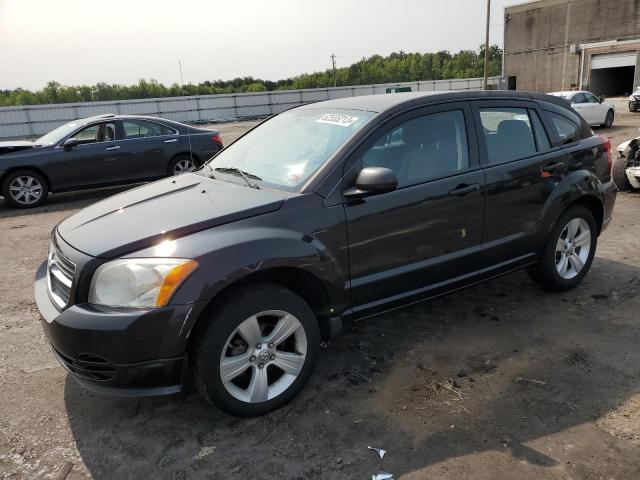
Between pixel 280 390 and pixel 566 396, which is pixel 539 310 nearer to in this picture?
pixel 566 396

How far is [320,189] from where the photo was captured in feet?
10.1

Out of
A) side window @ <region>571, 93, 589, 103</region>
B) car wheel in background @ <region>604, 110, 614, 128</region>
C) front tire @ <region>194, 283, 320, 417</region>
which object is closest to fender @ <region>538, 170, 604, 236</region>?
Result: front tire @ <region>194, 283, 320, 417</region>

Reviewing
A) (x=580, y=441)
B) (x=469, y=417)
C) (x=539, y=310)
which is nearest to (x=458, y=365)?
(x=469, y=417)

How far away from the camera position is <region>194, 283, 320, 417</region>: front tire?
2.71m

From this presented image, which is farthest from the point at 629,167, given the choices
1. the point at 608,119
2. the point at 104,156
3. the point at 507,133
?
the point at 608,119

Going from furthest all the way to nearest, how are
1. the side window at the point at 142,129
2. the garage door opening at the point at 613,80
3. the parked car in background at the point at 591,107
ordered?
the garage door opening at the point at 613,80 < the parked car in background at the point at 591,107 < the side window at the point at 142,129

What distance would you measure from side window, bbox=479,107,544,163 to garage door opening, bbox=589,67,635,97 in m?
42.4

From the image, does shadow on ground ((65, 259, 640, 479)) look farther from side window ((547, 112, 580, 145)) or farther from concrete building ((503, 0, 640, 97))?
concrete building ((503, 0, 640, 97))

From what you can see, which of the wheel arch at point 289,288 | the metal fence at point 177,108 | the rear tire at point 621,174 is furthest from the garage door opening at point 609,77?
the wheel arch at point 289,288

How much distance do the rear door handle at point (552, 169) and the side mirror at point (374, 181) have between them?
169 centimetres

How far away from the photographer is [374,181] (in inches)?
118

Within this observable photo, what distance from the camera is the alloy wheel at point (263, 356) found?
2.81 metres

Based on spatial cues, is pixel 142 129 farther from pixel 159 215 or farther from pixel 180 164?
pixel 159 215

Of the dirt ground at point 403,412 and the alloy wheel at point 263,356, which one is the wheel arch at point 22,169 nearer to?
the dirt ground at point 403,412
